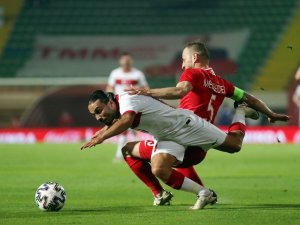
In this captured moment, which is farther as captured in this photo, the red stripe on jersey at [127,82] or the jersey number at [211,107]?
the red stripe on jersey at [127,82]

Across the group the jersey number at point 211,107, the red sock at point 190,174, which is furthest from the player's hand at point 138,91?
the red sock at point 190,174

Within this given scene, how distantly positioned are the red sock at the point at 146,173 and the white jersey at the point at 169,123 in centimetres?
53

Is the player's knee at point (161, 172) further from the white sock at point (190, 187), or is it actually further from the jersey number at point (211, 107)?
the jersey number at point (211, 107)

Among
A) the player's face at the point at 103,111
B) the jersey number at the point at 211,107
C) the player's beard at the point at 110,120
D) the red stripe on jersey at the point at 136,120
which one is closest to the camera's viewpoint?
the player's face at the point at 103,111

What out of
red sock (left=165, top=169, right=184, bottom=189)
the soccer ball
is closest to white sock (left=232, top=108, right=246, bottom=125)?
red sock (left=165, top=169, right=184, bottom=189)

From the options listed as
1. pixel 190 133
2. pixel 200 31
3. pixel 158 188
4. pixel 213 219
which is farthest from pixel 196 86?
pixel 200 31

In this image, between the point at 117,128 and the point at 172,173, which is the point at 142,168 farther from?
the point at 117,128

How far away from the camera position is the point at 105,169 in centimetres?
1580

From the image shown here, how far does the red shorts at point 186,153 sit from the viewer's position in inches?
353

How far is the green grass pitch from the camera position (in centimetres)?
783

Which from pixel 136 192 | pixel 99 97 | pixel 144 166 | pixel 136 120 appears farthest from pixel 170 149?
pixel 136 192

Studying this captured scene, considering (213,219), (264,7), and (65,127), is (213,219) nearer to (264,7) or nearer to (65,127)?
(65,127)

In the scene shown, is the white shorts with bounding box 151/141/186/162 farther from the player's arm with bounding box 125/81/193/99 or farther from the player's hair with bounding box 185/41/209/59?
the player's hair with bounding box 185/41/209/59

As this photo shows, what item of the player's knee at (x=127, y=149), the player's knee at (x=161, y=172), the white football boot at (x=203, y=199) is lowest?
the white football boot at (x=203, y=199)
